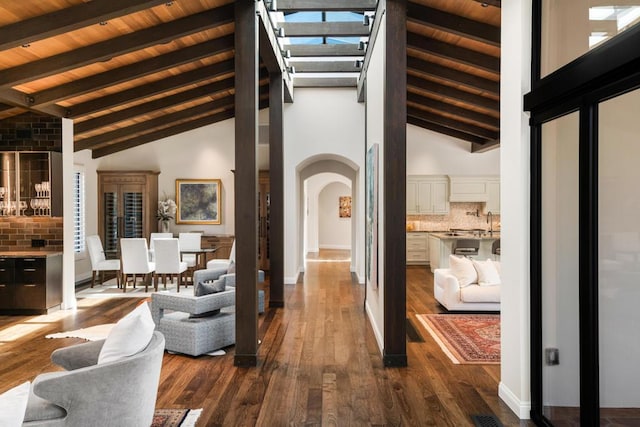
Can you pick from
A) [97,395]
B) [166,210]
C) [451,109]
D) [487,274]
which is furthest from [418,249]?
[97,395]

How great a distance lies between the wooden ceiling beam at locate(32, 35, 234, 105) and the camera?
6477 millimetres

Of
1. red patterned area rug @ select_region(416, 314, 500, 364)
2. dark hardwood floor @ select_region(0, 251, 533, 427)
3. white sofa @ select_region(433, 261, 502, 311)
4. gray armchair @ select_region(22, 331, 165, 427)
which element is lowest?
red patterned area rug @ select_region(416, 314, 500, 364)

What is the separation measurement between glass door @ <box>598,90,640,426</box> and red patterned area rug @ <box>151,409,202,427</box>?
8.29 feet

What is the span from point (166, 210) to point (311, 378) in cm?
751

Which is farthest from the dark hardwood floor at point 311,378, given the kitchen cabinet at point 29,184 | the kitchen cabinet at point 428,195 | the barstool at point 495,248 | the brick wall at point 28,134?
the kitchen cabinet at point 428,195

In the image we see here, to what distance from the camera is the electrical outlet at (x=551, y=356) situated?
3.07 meters

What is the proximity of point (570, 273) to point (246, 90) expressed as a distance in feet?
10.6

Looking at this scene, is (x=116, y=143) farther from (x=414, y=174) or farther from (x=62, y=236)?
(x=414, y=174)

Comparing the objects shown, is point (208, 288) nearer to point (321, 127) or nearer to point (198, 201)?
point (321, 127)

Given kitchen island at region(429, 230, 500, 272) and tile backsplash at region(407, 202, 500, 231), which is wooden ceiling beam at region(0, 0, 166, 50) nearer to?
kitchen island at region(429, 230, 500, 272)

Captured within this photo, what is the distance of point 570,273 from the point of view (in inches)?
116

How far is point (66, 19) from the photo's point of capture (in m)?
4.59

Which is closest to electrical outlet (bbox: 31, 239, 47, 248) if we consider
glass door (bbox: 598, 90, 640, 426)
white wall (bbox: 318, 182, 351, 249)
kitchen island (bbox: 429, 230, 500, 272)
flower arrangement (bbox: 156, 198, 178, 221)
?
flower arrangement (bbox: 156, 198, 178, 221)

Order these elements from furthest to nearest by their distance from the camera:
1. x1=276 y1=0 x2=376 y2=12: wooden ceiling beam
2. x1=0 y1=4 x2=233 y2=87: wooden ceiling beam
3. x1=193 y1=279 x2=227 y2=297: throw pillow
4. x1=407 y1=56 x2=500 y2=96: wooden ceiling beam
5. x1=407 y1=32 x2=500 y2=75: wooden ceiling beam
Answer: x1=407 y1=56 x2=500 y2=96: wooden ceiling beam < x1=407 y1=32 x2=500 y2=75: wooden ceiling beam < x1=276 y1=0 x2=376 y2=12: wooden ceiling beam < x1=0 y1=4 x2=233 y2=87: wooden ceiling beam < x1=193 y1=279 x2=227 y2=297: throw pillow
